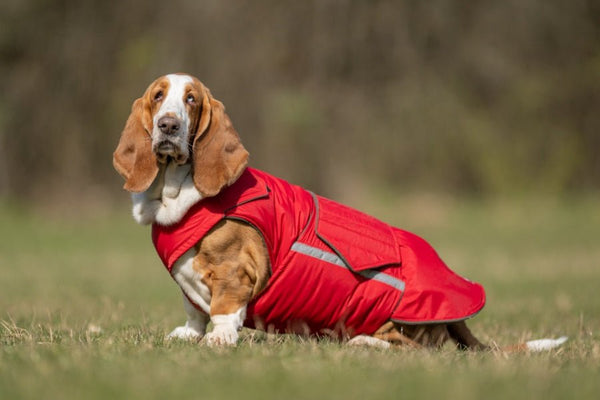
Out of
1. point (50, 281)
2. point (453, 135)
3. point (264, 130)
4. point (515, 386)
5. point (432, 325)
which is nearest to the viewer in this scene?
point (515, 386)

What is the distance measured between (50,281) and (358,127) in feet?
45.8

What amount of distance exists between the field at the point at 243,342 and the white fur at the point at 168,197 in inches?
31.5

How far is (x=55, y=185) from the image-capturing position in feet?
74.9

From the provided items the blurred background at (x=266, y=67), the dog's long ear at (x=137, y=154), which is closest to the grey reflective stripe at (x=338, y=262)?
the dog's long ear at (x=137, y=154)

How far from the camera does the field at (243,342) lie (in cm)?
346

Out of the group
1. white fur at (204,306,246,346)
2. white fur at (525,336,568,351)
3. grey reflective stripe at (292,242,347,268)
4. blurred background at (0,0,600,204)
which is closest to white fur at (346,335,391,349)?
grey reflective stripe at (292,242,347,268)

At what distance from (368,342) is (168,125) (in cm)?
200

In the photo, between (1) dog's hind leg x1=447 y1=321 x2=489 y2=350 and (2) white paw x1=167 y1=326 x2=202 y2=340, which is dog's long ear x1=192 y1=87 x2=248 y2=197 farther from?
(1) dog's hind leg x1=447 y1=321 x2=489 y2=350

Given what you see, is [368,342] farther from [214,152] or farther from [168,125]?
[168,125]

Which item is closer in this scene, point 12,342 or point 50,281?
point 12,342

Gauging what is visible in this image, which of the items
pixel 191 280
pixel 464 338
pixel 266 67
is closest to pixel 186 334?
pixel 191 280

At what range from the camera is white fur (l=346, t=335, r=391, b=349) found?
5.32 m

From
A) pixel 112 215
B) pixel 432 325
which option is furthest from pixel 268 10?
pixel 432 325

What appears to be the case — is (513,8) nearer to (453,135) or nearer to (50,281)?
(453,135)
